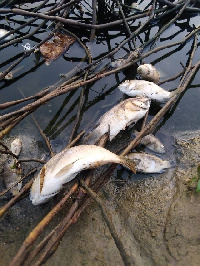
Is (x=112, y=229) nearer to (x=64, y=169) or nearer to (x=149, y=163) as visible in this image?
(x=64, y=169)

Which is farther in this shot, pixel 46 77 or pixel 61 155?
pixel 46 77

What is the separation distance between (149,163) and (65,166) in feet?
3.66

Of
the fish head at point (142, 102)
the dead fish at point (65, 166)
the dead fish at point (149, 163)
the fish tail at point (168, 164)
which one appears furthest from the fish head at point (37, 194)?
the fish head at point (142, 102)

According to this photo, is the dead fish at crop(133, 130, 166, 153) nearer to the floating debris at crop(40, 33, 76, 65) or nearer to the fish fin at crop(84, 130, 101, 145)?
the fish fin at crop(84, 130, 101, 145)

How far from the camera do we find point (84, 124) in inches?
151

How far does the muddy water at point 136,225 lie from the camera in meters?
2.62

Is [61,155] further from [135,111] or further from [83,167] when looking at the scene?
[135,111]

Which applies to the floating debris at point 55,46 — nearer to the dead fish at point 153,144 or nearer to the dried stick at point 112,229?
the dead fish at point 153,144

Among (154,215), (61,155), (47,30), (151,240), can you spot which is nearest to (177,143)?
(154,215)

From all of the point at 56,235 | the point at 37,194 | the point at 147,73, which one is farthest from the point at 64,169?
Answer: the point at 147,73

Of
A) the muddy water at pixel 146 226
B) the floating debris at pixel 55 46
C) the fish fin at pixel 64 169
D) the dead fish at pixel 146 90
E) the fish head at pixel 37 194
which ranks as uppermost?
the floating debris at pixel 55 46

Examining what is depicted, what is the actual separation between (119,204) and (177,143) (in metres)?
1.16

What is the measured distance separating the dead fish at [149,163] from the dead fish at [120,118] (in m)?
0.40

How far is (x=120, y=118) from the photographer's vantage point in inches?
137
